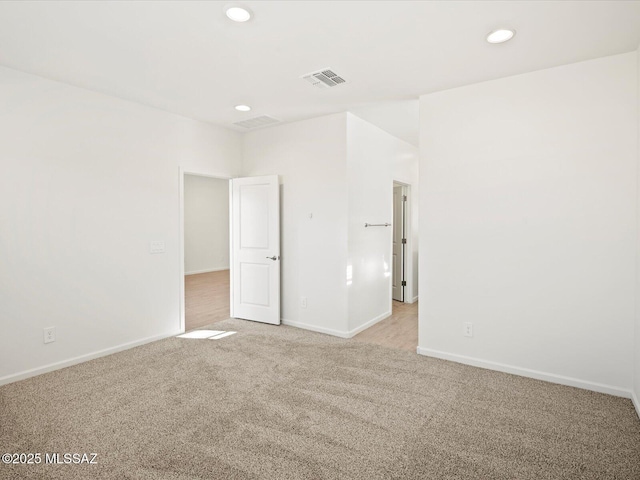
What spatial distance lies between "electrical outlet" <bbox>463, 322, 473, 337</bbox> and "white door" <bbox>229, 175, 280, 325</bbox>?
7.57 ft

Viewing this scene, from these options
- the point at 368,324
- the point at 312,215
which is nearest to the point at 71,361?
the point at 312,215

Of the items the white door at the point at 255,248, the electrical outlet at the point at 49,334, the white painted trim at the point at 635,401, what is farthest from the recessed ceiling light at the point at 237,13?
the white painted trim at the point at 635,401

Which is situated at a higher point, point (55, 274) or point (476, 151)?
point (476, 151)

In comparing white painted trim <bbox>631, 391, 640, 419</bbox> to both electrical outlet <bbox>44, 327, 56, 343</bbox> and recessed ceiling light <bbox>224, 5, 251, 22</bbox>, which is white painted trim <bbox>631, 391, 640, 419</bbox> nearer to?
recessed ceiling light <bbox>224, 5, 251, 22</bbox>

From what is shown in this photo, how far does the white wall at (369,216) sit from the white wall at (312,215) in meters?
0.12

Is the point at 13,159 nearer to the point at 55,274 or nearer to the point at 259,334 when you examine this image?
the point at 55,274

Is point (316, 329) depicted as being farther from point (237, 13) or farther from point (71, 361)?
point (237, 13)

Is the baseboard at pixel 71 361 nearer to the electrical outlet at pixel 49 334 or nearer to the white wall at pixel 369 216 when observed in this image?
the electrical outlet at pixel 49 334

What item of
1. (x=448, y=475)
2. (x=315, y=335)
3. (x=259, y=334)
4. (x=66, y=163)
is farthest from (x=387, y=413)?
(x=66, y=163)

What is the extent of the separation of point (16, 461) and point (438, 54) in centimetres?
380

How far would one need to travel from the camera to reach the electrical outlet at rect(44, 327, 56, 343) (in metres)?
3.26

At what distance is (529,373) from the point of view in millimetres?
3133

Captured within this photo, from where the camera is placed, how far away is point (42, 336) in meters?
3.24

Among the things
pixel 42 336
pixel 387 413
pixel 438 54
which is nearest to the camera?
pixel 387 413
